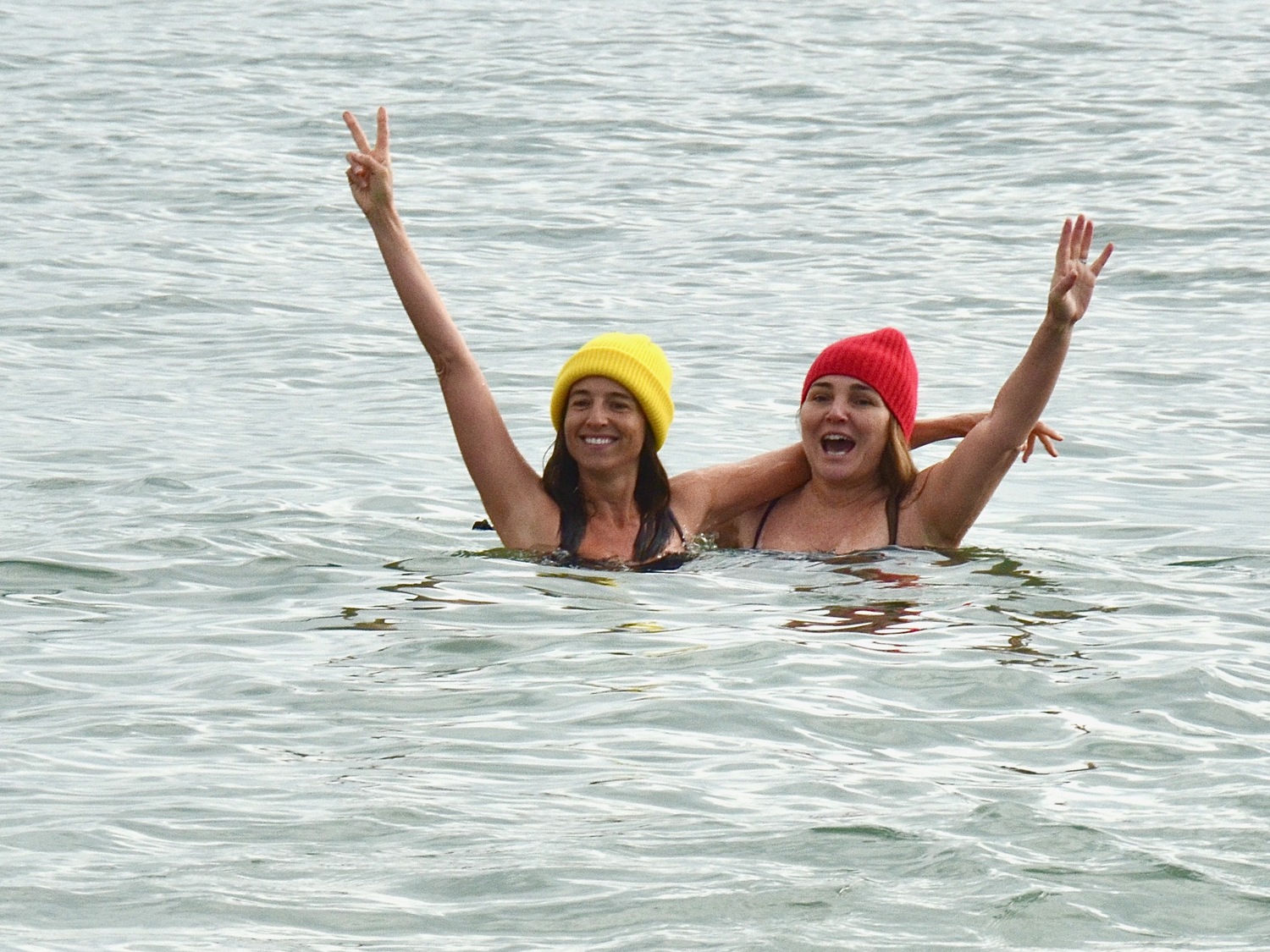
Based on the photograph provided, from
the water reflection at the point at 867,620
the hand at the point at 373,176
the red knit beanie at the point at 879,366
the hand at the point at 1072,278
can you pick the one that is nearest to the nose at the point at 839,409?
the red knit beanie at the point at 879,366

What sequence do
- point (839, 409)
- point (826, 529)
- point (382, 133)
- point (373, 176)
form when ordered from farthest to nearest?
point (826, 529), point (839, 409), point (382, 133), point (373, 176)

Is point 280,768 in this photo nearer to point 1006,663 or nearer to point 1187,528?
point 1006,663

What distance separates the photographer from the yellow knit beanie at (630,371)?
8.40 meters

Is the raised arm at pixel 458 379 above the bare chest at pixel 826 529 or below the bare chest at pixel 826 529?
above

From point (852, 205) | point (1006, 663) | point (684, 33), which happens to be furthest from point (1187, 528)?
point (684, 33)

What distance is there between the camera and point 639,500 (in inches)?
344

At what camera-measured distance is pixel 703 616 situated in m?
7.86

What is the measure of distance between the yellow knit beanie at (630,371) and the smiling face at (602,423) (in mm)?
42

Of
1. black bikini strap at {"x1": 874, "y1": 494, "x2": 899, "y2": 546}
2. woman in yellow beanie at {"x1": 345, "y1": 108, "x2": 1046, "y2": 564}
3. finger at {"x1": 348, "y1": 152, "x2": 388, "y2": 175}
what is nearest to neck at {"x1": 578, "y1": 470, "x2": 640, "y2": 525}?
woman in yellow beanie at {"x1": 345, "y1": 108, "x2": 1046, "y2": 564}

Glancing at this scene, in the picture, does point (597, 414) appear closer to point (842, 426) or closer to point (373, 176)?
point (842, 426)

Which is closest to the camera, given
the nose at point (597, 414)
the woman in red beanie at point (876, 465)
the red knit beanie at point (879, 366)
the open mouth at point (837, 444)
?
the woman in red beanie at point (876, 465)

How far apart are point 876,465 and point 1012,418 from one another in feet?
3.02

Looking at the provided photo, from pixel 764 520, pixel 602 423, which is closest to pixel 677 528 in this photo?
pixel 764 520

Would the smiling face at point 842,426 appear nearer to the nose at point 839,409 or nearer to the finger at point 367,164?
the nose at point 839,409
